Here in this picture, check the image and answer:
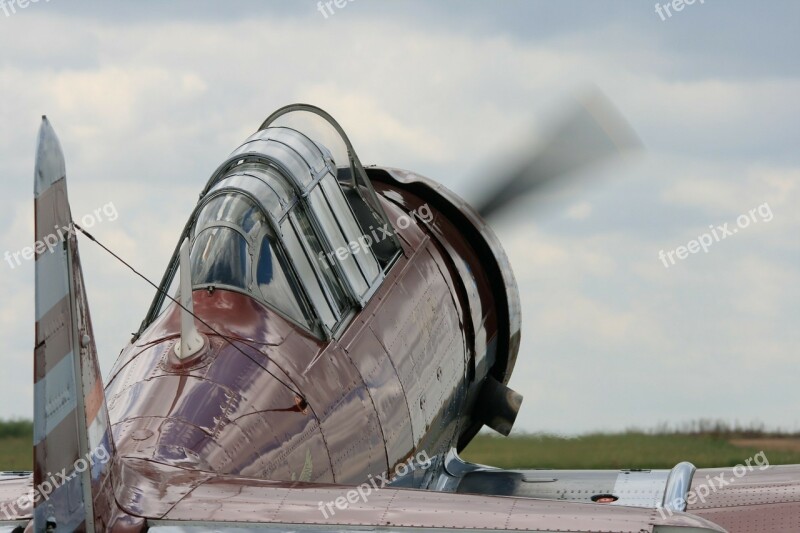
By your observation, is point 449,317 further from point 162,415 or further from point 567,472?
point 162,415

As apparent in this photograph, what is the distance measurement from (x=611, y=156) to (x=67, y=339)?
7834 mm

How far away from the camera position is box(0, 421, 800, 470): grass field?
51.5 feet

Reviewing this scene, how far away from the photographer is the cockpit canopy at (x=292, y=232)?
24.3ft

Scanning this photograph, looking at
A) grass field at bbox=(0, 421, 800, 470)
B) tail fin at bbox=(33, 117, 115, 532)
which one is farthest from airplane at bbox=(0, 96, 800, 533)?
grass field at bbox=(0, 421, 800, 470)

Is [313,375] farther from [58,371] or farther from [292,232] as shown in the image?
[58,371]

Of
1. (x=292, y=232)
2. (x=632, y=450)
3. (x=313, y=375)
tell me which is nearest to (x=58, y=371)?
(x=313, y=375)

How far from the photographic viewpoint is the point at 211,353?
6.73 meters

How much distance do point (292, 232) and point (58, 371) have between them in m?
3.11

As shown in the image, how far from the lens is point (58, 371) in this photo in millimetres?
4754

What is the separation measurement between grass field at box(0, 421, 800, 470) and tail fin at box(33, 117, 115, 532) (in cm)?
1059

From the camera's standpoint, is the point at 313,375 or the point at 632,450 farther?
the point at 632,450

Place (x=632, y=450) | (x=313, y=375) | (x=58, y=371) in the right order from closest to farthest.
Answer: (x=58, y=371)
(x=313, y=375)
(x=632, y=450)

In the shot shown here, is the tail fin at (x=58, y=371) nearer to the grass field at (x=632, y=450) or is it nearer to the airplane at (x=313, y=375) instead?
the airplane at (x=313, y=375)

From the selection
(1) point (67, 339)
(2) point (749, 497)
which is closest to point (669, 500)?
(2) point (749, 497)
